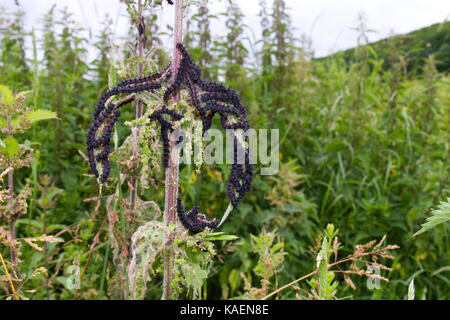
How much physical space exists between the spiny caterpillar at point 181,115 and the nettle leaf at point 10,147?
1.83ft

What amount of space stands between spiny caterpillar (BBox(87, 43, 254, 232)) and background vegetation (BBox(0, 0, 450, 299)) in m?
1.55

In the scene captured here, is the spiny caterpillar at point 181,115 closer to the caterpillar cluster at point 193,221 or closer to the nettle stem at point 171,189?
the nettle stem at point 171,189

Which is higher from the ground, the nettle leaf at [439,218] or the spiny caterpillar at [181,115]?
the spiny caterpillar at [181,115]

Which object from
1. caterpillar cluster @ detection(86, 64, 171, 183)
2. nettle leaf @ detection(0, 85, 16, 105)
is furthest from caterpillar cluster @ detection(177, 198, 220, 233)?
nettle leaf @ detection(0, 85, 16, 105)

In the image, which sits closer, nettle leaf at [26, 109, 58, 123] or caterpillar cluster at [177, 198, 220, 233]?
caterpillar cluster at [177, 198, 220, 233]

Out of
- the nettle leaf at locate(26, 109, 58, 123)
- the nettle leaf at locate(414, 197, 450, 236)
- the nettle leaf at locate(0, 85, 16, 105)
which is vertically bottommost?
the nettle leaf at locate(414, 197, 450, 236)

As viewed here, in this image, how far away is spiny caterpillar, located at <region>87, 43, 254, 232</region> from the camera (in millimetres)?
1220

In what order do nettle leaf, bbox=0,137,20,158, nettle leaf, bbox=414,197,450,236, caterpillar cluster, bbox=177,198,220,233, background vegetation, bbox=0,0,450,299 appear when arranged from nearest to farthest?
nettle leaf, bbox=414,197,450,236 < caterpillar cluster, bbox=177,198,220,233 < nettle leaf, bbox=0,137,20,158 < background vegetation, bbox=0,0,450,299

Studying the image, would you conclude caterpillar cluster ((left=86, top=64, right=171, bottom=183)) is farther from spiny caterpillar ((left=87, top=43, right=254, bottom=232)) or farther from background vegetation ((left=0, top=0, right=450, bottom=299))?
background vegetation ((left=0, top=0, right=450, bottom=299))

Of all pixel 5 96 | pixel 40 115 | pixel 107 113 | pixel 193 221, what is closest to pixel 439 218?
pixel 193 221

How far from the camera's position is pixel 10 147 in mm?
1563

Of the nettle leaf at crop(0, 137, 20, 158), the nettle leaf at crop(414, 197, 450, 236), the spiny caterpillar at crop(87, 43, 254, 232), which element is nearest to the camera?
the nettle leaf at crop(414, 197, 450, 236)

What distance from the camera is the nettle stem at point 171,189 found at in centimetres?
125

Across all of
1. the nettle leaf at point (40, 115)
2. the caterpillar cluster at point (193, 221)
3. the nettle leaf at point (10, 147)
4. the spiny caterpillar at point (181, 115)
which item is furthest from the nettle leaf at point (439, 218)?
the nettle leaf at point (10, 147)
